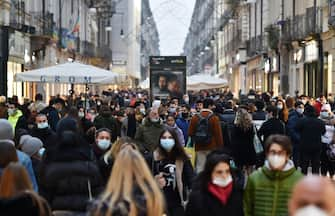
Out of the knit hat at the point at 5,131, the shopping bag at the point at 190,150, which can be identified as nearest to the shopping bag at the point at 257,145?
the shopping bag at the point at 190,150

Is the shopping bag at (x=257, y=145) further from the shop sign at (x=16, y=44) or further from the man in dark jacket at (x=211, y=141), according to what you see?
the shop sign at (x=16, y=44)

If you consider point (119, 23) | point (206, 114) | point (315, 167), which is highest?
point (119, 23)

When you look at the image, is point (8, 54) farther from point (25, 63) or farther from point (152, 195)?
point (152, 195)

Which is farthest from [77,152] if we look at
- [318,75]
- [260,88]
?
[260,88]

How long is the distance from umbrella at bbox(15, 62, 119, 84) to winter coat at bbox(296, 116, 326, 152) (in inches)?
259

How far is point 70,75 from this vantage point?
66.2 feet

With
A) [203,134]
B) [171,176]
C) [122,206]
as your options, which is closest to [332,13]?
[203,134]

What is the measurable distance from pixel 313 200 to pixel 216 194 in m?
2.96

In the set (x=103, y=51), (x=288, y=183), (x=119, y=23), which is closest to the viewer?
(x=288, y=183)

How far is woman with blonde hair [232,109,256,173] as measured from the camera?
13.9 meters

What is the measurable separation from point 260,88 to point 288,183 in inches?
1873

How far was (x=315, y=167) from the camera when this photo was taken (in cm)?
1548

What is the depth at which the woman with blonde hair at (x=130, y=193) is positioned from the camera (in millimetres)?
5195

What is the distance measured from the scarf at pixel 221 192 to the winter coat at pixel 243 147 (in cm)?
728
